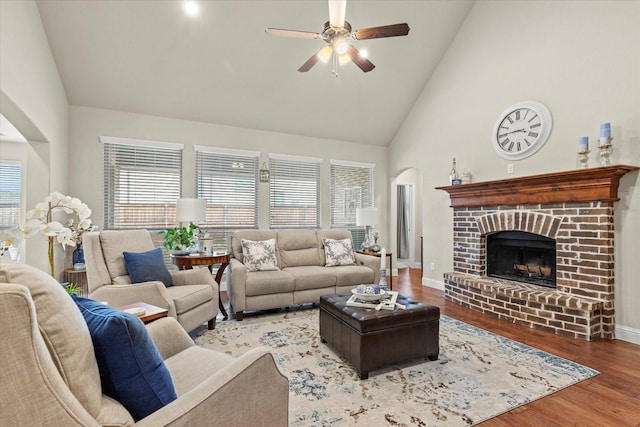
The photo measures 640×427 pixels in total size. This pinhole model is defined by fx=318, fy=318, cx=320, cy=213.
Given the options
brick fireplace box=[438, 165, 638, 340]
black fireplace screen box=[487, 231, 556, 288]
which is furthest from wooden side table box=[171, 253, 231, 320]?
black fireplace screen box=[487, 231, 556, 288]

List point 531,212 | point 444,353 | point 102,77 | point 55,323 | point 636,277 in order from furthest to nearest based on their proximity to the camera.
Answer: point 102,77, point 531,212, point 636,277, point 444,353, point 55,323

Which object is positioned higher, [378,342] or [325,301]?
[325,301]

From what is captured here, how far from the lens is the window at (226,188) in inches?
202

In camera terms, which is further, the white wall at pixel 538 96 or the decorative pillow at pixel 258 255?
the decorative pillow at pixel 258 255

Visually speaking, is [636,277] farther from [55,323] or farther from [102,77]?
[102,77]

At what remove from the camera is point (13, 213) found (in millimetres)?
5586

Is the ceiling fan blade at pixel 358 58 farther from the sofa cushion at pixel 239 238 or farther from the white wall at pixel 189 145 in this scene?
the white wall at pixel 189 145

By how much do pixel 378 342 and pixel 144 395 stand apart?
1.75m

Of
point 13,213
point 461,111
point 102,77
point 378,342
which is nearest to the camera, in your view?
point 378,342

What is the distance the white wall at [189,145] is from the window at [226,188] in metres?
0.12

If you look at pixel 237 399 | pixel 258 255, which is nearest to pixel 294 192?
pixel 258 255

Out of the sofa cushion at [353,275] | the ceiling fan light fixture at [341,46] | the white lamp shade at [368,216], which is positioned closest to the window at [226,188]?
the white lamp shade at [368,216]

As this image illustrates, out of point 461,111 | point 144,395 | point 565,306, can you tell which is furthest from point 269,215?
point 144,395

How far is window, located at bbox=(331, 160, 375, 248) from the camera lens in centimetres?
618
